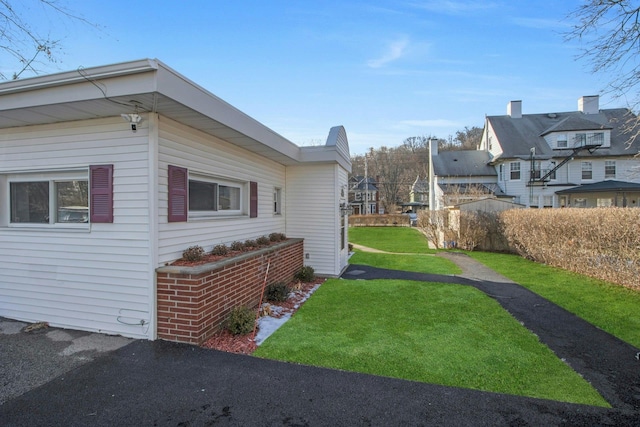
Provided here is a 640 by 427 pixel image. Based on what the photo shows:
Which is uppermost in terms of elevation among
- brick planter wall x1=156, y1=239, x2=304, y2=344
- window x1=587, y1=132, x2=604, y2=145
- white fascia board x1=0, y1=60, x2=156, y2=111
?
window x1=587, y1=132, x2=604, y2=145

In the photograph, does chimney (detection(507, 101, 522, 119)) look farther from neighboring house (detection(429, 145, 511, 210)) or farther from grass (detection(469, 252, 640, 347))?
grass (detection(469, 252, 640, 347))

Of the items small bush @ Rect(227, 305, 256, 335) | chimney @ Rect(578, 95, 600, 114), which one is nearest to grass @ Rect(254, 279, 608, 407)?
small bush @ Rect(227, 305, 256, 335)

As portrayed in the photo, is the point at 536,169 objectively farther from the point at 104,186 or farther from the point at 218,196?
the point at 104,186

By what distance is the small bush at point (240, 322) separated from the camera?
4.20m

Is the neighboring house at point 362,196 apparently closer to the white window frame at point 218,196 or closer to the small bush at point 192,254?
the white window frame at point 218,196

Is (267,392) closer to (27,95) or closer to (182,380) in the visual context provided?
(182,380)

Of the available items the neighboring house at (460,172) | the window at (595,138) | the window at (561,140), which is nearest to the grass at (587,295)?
the neighboring house at (460,172)

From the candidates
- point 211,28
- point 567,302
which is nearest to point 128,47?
point 211,28

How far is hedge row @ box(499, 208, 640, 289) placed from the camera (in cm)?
684

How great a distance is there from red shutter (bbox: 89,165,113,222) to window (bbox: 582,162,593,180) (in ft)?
96.2

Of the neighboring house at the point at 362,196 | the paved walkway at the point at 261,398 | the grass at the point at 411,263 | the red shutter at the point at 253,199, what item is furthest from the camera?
the neighboring house at the point at 362,196

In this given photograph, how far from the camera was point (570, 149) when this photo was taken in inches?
885

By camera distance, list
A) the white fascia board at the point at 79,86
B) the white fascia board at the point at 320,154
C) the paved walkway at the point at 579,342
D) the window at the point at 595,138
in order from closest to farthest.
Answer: the paved walkway at the point at 579,342 < the white fascia board at the point at 79,86 < the white fascia board at the point at 320,154 < the window at the point at 595,138

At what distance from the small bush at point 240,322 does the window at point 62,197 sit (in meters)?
2.10
